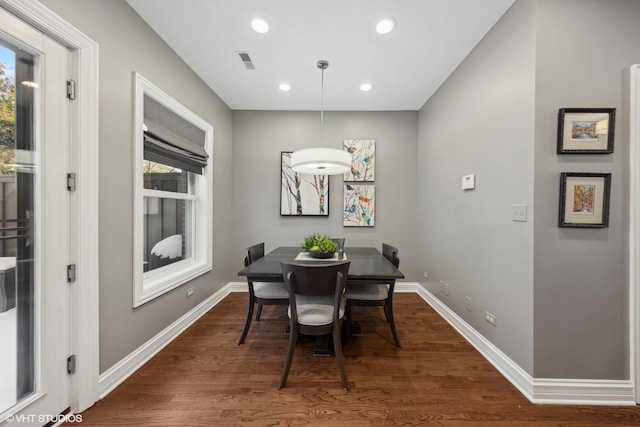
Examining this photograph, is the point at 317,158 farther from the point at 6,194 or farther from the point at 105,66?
the point at 6,194

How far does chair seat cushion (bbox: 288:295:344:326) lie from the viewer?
5.66 feet

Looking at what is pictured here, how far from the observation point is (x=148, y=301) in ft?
6.53

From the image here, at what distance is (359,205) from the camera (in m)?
3.64

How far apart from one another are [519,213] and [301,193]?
2646 millimetres

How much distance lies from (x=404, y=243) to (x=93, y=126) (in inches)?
147

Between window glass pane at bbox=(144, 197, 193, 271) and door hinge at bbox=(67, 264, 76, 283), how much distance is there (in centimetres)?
78

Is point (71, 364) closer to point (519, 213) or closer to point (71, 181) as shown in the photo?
point (71, 181)

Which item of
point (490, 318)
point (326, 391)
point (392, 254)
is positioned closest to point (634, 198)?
point (490, 318)

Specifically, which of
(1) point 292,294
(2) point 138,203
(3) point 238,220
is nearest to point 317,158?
(1) point 292,294

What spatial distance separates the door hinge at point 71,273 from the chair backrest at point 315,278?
129 centimetres

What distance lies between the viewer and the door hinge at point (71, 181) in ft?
4.65

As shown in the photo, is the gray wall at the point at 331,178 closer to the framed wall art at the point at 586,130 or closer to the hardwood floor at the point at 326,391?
the hardwood floor at the point at 326,391

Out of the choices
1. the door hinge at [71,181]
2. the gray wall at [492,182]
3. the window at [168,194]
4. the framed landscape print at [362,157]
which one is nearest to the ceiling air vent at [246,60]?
the window at [168,194]

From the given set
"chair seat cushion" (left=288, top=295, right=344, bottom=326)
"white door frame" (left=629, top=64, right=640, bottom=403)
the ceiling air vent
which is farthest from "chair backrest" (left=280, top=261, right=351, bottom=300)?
the ceiling air vent
